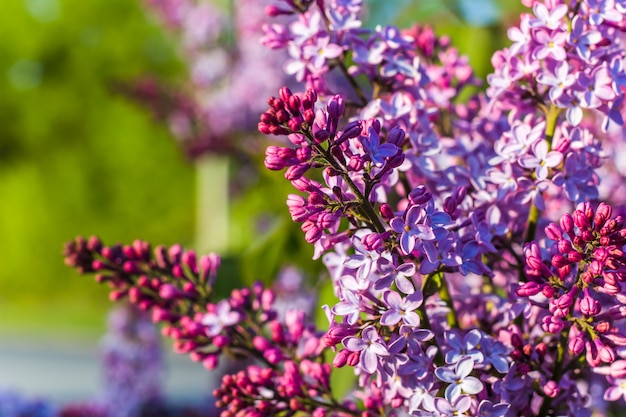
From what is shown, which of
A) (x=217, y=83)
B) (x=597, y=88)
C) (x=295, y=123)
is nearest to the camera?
(x=295, y=123)

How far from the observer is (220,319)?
24.3 inches

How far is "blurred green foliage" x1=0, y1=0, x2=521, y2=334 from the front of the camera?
827 centimetres

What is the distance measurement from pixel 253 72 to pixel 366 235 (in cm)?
127

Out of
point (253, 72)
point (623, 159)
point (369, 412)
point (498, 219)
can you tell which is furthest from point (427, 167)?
point (253, 72)

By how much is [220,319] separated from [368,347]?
0.16 metres

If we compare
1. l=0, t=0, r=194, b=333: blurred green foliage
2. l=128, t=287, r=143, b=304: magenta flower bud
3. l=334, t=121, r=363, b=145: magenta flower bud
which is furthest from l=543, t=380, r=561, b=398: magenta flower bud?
l=0, t=0, r=194, b=333: blurred green foliage

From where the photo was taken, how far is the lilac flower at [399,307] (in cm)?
49

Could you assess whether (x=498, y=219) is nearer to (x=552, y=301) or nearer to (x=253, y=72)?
(x=552, y=301)

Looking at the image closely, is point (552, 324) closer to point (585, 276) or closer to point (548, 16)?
point (585, 276)

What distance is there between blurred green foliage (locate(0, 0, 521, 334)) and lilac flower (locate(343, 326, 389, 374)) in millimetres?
7227

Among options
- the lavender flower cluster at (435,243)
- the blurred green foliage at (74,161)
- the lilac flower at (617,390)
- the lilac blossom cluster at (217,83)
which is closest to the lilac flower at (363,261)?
the lavender flower cluster at (435,243)

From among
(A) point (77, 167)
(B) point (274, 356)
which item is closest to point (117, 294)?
(B) point (274, 356)

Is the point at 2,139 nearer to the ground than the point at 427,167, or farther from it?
farther from it

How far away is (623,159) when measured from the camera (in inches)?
41.5
